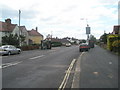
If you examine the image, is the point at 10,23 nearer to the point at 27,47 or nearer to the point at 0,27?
the point at 0,27

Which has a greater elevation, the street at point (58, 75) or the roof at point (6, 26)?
the roof at point (6, 26)

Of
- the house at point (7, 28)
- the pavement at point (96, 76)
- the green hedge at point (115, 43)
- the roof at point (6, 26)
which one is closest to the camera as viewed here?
the pavement at point (96, 76)

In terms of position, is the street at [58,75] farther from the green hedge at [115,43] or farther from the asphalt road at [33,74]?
the green hedge at [115,43]

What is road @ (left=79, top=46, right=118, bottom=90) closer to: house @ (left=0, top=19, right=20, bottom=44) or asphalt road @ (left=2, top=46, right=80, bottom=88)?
asphalt road @ (left=2, top=46, right=80, bottom=88)

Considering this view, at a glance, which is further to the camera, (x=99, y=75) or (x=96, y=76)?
(x=99, y=75)

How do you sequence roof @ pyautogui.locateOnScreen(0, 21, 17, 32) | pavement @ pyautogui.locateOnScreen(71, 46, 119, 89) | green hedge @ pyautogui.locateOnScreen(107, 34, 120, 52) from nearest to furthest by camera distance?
pavement @ pyautogui.locateOnScreen(71, 46, 119, 89) < green hedge @ pyautogui.locateOnScreen(107, 34, 120, 52) < roof @ pyautogui.locateOnScreen(0, 21, 17, 32)

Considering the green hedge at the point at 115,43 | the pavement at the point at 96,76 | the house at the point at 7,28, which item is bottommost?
the pavement at the point at 96,76

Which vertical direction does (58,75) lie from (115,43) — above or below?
below

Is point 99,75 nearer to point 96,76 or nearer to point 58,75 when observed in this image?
point 96,76

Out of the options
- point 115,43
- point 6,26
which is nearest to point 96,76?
point 115,43

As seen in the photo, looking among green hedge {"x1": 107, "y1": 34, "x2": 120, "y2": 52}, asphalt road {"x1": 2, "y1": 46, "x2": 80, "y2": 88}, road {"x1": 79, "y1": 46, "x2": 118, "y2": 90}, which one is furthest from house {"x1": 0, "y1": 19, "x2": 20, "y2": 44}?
road {"x1": 79, "y1": 46, "x2": 118, "y2": 90}

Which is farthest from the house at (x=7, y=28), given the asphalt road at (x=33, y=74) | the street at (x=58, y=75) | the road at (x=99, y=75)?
the road at (x=99, y=75)

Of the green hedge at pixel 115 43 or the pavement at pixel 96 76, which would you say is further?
the green hedge at pixel 115 43

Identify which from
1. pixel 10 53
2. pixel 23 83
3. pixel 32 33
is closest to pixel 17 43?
pixel 10 53
